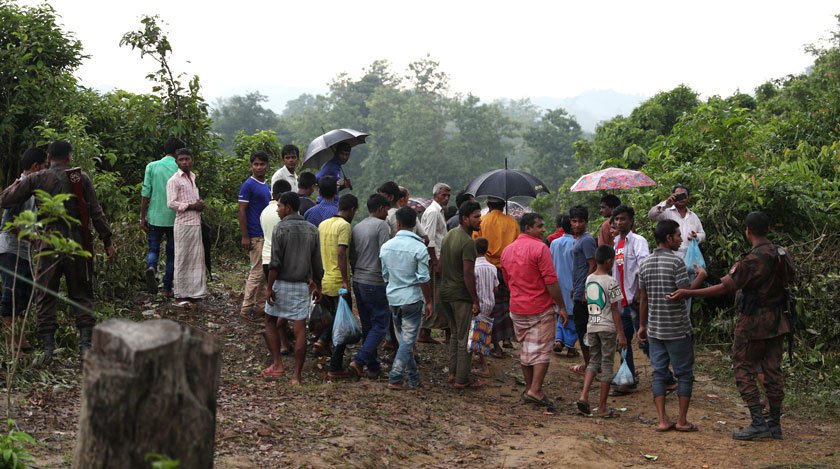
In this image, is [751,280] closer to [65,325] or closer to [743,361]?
[743,361]

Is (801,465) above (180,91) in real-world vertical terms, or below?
below

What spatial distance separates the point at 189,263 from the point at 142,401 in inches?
228

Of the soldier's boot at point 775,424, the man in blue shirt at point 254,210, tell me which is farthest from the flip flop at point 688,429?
the man in blue shirt at point 254,210

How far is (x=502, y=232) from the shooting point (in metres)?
8.63

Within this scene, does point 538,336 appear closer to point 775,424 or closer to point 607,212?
point 607,212

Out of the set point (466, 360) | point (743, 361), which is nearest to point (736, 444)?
point (743, 361)

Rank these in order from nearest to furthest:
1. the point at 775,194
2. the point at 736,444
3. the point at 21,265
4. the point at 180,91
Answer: the point at 736,444, the point at 21,265, the point at 775,194, the point at 180,91

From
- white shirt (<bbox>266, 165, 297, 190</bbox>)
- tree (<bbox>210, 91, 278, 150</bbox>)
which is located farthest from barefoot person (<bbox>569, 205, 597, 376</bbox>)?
tree (<bbox>210, 91, 278, 150</bbox>)

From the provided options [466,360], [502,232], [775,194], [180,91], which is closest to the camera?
[466,360]

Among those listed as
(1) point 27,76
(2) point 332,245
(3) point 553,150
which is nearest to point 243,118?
(3) point 553,150

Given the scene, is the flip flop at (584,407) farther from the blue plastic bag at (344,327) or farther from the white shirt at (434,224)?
the white shirt at (434,224)

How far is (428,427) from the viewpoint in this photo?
6426 millimetres

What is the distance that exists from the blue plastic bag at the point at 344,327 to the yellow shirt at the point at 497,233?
2.03 metres

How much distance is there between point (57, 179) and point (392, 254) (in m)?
2.83
